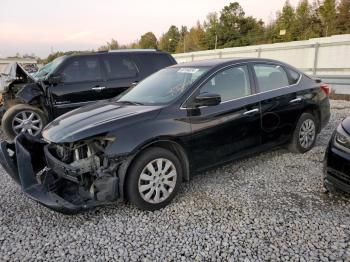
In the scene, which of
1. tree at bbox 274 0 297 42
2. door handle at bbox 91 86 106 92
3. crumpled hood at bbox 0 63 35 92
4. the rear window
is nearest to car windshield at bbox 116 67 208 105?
door handle at bbox 91 86 106 92

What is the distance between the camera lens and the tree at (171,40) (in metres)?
69.9

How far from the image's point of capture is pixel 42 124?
6.54 metres

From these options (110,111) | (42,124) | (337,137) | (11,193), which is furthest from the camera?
(42,124)

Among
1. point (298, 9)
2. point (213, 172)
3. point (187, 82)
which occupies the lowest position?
point (213, 172)

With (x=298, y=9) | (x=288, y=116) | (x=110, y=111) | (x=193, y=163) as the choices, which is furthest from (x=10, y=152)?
(x=298, y=9)

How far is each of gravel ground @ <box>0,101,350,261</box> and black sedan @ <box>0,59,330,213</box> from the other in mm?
264

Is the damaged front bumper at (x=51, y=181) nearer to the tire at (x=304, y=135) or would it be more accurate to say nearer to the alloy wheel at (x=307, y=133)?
the tire at (x=304, y=135)

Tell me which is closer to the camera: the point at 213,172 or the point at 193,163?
the point at 193,163

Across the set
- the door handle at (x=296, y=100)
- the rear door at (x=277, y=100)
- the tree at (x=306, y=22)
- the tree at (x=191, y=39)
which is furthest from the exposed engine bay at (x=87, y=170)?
the tree at (x=191, y=39)

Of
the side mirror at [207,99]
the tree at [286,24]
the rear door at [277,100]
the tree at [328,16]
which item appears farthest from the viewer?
the tree at [286,24]

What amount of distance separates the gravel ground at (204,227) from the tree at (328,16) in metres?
38.7

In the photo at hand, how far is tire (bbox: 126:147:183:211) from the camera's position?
3271 mm

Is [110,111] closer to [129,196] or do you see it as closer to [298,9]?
[129,196]

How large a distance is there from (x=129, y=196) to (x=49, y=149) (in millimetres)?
1169
